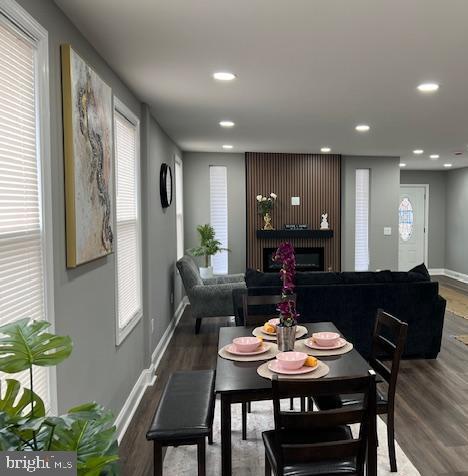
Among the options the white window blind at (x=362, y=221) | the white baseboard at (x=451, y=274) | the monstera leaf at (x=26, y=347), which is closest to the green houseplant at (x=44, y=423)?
the monstera leaf at (x=26, y=347)

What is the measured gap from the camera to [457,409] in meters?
3.22

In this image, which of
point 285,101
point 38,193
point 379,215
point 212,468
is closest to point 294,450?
point 212,468

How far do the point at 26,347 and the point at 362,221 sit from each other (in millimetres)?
7318

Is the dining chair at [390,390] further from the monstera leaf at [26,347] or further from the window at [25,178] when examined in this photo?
the monstera leaf at [26,347]

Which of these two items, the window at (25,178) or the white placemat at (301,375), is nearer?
the window at (25,178)

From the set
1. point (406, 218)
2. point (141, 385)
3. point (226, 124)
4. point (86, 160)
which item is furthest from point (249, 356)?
point (406, 218)

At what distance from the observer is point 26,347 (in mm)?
988

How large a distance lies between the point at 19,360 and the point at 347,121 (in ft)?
13.8

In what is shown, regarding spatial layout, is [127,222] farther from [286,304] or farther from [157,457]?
[157,457]

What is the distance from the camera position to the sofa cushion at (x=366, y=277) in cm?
417

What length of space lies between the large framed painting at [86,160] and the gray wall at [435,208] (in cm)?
858

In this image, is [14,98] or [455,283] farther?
[455,283]

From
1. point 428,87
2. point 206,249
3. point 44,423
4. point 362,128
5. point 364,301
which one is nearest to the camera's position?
point 44,423

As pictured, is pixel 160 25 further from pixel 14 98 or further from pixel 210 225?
pixel 210 225
